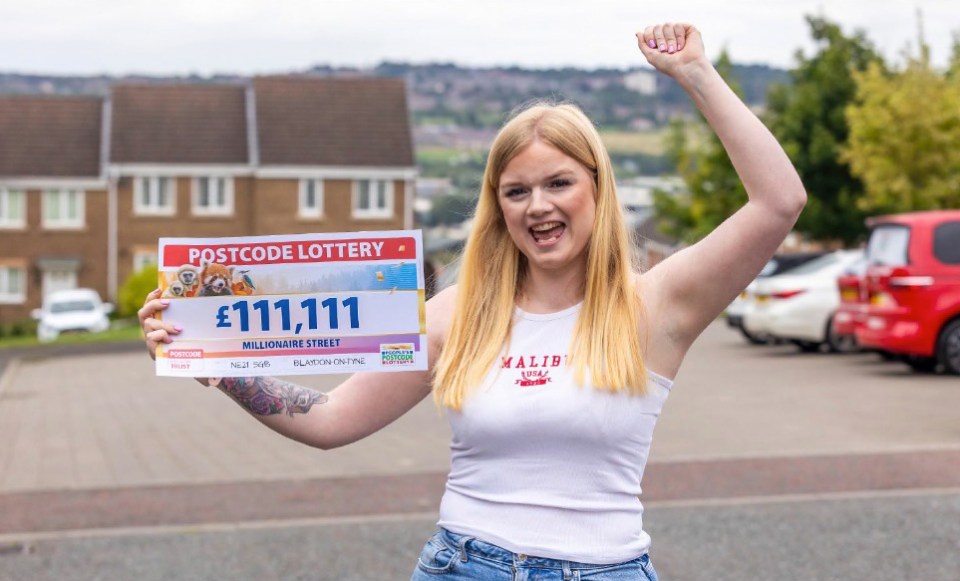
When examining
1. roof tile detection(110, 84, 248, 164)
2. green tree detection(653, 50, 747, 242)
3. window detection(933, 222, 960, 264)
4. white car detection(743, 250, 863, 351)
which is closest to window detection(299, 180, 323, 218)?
roof tile detection(110, 84, 248, 164)

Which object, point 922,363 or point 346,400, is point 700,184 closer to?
point 922,363

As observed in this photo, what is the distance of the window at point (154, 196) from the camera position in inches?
2440

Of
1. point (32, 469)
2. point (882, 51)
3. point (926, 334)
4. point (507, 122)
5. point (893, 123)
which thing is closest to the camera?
point (507, 122)

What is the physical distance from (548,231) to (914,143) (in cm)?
3215

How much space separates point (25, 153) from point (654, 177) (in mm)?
24424

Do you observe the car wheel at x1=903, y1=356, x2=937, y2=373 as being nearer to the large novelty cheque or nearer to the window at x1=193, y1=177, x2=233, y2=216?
the large novelty cheque

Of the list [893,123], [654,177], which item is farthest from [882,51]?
[654,177]

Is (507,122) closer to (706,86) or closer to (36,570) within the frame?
(706,86)

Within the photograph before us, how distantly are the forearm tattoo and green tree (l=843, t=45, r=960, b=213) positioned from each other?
1215 inches

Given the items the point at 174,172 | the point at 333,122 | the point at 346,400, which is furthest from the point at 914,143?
the point at 174,172

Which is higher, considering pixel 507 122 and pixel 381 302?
pixel 507 122

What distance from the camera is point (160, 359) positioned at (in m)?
3.31

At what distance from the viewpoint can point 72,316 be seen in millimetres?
48125

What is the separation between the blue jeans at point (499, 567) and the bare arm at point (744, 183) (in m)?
0.51
